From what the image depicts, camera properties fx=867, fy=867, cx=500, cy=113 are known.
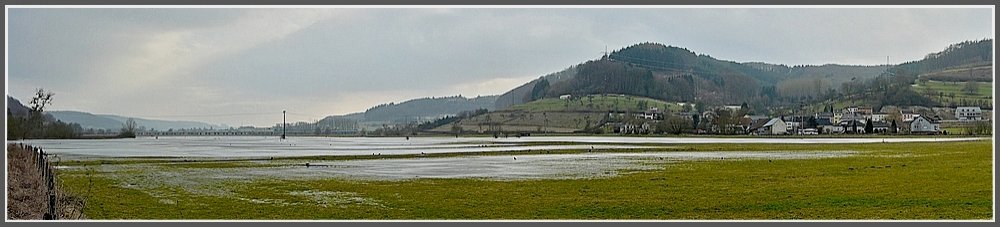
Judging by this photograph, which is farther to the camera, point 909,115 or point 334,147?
point 909,115

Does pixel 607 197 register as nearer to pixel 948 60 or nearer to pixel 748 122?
pixel 948 60

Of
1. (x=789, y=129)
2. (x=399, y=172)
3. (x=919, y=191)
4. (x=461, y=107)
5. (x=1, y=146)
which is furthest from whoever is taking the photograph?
(x=461, y=107)

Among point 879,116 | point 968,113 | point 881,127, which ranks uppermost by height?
point 968,113

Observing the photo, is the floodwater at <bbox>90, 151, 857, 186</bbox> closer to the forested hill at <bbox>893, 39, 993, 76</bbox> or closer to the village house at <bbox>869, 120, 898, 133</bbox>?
the forested hill at <bbox>893, 39, 993, 76</bbox>

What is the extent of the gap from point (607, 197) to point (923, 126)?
71997mm

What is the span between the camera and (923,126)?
85.8 metres

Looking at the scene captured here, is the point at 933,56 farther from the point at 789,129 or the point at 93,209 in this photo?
the point at 93,209

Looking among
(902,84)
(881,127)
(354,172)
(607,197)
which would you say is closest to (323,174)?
(354,172)

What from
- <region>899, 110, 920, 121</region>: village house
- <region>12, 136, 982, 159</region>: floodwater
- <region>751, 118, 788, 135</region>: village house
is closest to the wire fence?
<region>12, 136, 982, 159</region>: floodwater

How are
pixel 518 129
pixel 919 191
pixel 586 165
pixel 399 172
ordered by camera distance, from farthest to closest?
pixel 518 129
pixel 586 165
pixel 399 172
pixel 919 191

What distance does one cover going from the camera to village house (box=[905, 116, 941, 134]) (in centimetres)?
8294

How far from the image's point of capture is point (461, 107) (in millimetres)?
196125

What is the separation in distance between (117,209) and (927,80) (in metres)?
106

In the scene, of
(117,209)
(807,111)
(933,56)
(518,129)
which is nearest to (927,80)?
(933,56)
